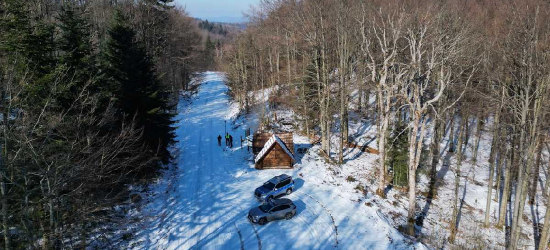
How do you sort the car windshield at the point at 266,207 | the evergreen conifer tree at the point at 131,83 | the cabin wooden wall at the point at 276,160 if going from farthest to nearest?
the cabin wooden wall at the point at 276,160 < the evergreen conifer tree at the point at 131,83 < the car windshield at the point at 266,207

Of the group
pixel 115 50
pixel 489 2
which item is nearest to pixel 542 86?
pixel 489 2

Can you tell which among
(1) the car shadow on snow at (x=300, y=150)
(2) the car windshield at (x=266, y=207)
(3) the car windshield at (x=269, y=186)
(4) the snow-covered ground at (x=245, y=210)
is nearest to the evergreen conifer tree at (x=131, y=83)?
(4) the snow-covered ground at (x=245, y=210)

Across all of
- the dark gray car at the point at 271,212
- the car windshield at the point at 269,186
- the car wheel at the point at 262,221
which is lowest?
the car wheel at the point at 262,221

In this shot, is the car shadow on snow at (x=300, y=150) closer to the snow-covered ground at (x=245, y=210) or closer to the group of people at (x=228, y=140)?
the snow-covered ground at (x=245, y=210)

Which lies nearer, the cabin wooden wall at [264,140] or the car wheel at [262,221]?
the car wheel at [262,221]

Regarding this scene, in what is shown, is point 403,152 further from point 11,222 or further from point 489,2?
point 11,222
